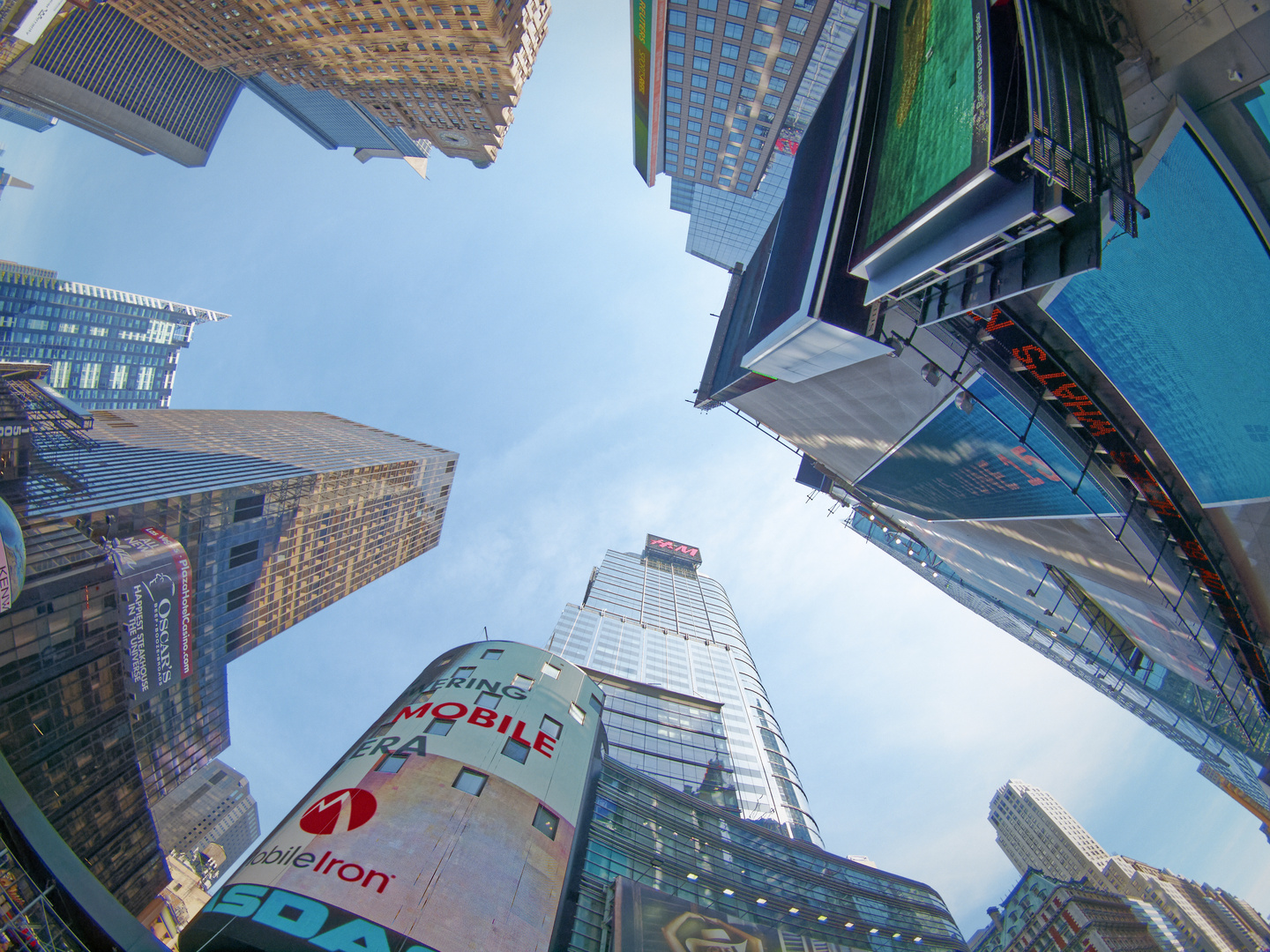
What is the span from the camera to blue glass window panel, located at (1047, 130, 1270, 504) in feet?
35.8

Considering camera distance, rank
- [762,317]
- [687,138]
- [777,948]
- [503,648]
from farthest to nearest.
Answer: [687,138]
[503,648]
[762,317]
[777,948]

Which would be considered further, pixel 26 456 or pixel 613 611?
pixel 613 611

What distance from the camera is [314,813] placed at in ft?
72.8

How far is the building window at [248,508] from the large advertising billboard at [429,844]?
123ft

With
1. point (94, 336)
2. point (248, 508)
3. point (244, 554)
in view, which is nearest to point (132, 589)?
point (248, 508)

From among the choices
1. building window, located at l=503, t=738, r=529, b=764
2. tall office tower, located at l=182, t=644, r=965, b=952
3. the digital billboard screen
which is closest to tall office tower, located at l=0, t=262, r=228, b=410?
tall office tower, located at l=182, t=644, r=965, b=952

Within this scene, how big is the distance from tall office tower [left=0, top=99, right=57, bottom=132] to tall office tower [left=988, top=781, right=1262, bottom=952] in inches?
11170

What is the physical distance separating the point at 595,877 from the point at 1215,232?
1392 inches

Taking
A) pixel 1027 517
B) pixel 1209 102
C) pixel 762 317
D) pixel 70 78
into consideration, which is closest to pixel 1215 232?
pixel 1209 102

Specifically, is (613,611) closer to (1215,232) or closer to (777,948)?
(777,948)

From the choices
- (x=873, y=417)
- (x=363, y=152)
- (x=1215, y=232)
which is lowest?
(x=873, y=417)

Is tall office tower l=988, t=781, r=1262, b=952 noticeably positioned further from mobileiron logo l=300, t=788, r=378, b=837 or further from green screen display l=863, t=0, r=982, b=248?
green screen display l=863, t=0, r=982, b=248

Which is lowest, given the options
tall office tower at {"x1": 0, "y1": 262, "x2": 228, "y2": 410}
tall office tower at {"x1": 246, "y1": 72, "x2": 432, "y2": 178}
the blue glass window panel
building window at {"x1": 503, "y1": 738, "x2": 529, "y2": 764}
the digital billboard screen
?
tall office tower at {"x1": 0, "y1": 262, "x2": 228, "y2": 410}

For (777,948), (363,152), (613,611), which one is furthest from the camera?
(363,152)
